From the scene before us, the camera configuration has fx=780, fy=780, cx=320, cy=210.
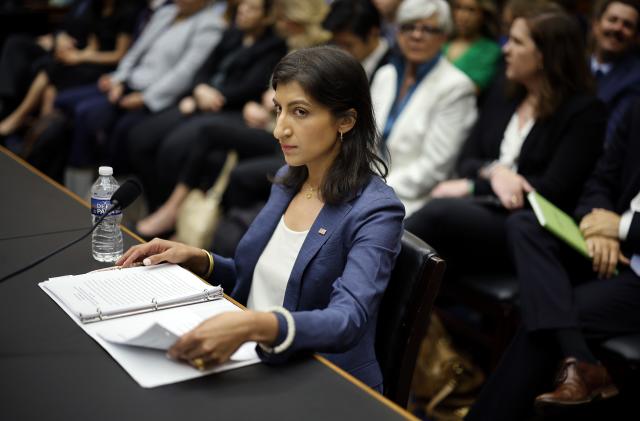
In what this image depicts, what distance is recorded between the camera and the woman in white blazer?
2955 mm

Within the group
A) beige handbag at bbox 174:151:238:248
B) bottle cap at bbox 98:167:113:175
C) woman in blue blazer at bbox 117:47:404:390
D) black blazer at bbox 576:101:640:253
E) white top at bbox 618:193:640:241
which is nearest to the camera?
woman in blue blazer at bbox 117:47:404:390

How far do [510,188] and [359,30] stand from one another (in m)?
1.16

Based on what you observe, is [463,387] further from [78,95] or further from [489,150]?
[78,95]

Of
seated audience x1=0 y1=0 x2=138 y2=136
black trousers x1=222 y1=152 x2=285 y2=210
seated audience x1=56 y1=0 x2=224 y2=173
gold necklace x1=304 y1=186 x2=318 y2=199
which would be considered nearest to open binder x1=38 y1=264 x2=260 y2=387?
gold necklace x1=304 y1=186 x2=318 y2=199

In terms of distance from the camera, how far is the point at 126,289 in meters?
1.39

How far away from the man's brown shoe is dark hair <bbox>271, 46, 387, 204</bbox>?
2.76 feet

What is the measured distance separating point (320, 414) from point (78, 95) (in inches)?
157

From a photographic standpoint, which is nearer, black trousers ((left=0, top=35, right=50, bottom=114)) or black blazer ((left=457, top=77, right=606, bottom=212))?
black blazer ((left=457, top=77, right=606, bottom=212))

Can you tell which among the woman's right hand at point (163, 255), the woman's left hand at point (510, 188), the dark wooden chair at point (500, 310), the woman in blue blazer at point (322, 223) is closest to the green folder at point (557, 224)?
the woman's left hand at point (510, 188)

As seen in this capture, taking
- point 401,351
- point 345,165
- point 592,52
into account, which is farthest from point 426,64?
point 401,351

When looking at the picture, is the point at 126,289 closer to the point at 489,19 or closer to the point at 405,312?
the point at 405,312

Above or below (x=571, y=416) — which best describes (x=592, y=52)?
above

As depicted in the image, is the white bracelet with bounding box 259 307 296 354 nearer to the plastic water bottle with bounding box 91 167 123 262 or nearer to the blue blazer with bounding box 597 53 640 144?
the plastic water bottle with bounding box 91 167 123 262

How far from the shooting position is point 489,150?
2871mm
